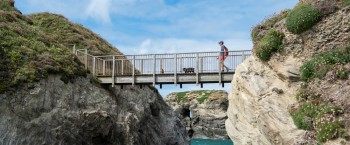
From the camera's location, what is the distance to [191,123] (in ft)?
412

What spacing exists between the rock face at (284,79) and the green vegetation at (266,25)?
72 cm

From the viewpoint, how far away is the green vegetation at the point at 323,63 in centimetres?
1927

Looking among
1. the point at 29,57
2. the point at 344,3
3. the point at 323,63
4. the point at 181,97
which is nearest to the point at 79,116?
the point at 29,57

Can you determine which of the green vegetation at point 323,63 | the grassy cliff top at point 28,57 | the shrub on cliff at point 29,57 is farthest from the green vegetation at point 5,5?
the green vegetation at point 323,63

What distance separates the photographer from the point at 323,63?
19.5 metres

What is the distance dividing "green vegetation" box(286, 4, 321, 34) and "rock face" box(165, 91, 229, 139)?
9754 centimetres

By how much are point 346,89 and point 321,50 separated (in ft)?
10.6

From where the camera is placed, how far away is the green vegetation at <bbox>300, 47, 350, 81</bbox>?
19.3m

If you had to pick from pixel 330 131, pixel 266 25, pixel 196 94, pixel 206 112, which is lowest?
pixel 206 112

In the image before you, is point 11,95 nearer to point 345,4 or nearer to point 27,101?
point 27,101

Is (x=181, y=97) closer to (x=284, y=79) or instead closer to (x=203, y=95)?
(x=203, y=95)

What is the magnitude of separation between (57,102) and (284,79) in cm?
1908

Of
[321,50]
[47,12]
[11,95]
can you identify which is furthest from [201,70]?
[47,12]

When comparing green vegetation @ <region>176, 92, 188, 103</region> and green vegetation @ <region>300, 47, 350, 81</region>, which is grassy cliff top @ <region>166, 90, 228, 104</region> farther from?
green vegetation @ <region>300, 47, 350, 81</region>
